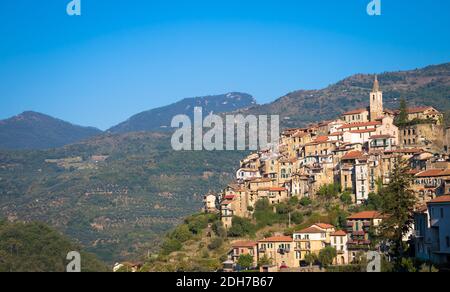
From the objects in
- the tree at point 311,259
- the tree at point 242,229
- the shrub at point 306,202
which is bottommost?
the tree at point 311,259

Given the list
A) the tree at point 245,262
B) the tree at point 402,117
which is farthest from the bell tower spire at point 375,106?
the tree at point 245,262

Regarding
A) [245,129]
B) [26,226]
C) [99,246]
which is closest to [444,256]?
[26,226]

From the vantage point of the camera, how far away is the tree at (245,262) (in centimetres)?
5766

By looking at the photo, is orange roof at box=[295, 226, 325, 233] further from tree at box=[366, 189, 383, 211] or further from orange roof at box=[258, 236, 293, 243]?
tree at box=[366, 189, 383, 211]

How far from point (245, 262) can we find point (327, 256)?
5.73m

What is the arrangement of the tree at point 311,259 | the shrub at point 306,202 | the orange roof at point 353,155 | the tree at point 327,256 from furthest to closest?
the shrub at point 306,202, the orange roof at point 353,155, the tree at point 311,259, the tree at point 327,256

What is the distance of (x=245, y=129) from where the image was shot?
17212cm

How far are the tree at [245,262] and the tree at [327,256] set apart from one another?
16.4 feet

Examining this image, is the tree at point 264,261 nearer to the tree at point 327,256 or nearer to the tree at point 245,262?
the tree at point 245,262

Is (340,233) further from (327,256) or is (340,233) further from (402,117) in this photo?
(402,117)

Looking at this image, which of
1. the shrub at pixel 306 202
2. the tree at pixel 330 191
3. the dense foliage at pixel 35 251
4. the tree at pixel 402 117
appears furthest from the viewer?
the dense foliage at pixel 35 251

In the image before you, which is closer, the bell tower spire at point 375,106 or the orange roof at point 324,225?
the orange roof at point 324,225

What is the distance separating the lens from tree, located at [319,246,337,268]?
55188mm
